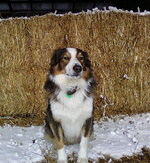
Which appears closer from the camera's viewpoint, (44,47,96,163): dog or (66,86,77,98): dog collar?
(44,47,96,163): dog

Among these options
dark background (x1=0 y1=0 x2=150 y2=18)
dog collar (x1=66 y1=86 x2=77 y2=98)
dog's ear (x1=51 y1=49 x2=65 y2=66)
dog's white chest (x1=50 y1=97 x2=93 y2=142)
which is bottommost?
dog's white chest (x1=50 y1=97 x2=93 y2=142)

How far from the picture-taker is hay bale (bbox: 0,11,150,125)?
369 centimetres

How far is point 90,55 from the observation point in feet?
12.5

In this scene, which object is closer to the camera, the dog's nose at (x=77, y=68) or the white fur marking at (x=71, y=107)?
the dog's nose at (x=77, y=68)

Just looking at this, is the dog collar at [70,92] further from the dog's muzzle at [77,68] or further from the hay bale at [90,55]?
the hay bale at [90,55]

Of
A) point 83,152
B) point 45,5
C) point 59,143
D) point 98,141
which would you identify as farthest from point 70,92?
point 45,5

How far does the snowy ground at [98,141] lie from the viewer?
8.15 ft

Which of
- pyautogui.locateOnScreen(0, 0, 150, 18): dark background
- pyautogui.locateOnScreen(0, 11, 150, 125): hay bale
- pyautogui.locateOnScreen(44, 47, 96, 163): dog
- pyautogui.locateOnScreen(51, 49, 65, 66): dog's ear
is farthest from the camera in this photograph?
pyautogui.locateOnScreen(0, 0, 150, 18): dark background

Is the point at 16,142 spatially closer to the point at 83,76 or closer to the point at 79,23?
the point at 83,76

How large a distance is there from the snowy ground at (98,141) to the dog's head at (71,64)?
1000 millimetres

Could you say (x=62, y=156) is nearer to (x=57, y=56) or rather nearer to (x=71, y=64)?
(x=71, y=64)

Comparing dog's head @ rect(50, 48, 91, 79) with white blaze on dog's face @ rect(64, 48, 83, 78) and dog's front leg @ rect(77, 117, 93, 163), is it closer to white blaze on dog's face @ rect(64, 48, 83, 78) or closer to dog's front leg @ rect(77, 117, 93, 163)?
white blaze on dog's face @ rect(64, 48, 83, 78)

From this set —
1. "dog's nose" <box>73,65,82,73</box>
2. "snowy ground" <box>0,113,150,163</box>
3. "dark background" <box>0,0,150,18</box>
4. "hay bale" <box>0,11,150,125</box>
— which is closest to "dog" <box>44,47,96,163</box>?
"dog's nose" <box>73,65,82,73</box>

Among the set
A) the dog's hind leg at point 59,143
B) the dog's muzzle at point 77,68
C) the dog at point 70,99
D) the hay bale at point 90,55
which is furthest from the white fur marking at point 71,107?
the hay bale at point 90,55
